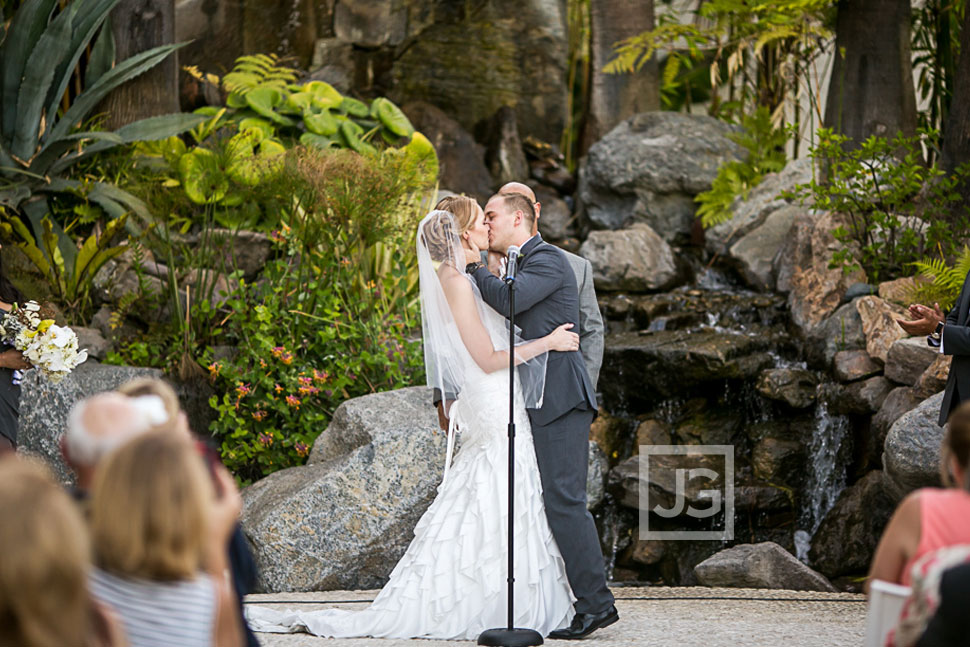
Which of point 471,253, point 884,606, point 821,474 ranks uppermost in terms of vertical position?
point 471,253

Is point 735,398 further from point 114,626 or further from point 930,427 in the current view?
point 114,626

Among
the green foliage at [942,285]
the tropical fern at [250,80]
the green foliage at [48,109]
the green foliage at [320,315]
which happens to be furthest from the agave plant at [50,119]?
the green foliage at [942,285]

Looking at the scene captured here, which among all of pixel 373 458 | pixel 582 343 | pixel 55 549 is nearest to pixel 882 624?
pixel 55 549

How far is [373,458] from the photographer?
231 inches

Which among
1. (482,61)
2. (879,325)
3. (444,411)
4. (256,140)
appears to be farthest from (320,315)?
(482,61)

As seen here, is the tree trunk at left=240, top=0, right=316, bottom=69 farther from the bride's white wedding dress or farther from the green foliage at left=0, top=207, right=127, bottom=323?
the bride's white wedding dress

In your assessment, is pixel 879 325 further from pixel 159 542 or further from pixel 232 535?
pixel 159 542

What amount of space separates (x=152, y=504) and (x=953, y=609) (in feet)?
5.29

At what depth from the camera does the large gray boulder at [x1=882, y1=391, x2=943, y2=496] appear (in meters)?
5.43

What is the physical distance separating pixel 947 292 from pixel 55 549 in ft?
20.8

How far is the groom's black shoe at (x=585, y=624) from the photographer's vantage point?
4398 mm

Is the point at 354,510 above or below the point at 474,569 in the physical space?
below

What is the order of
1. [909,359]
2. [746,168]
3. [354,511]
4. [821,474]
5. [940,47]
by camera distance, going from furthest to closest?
[746,168] < [940,47] < [821,474] < [909,359] < [354,511]

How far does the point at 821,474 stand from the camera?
7.23 meters
